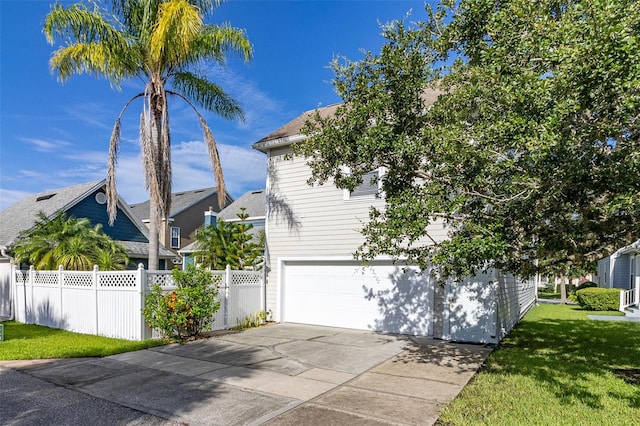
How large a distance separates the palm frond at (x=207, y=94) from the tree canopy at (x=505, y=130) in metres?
7.01

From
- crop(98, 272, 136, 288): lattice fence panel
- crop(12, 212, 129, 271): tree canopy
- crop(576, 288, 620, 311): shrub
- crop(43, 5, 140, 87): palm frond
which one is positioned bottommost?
crop(576, 288, 620, 311): shrub

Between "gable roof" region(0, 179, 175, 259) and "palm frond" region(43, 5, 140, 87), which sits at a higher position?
"palm frond" region(43, 5, 140, 87)

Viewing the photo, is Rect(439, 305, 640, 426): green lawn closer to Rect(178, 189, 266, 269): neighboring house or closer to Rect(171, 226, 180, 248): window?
Rect(178, 189, 266, 269): neighboring house

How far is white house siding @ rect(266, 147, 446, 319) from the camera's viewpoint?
10891mm

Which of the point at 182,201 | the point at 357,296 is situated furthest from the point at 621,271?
the point at 182,201

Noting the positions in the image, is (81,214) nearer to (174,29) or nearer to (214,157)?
(214,157)

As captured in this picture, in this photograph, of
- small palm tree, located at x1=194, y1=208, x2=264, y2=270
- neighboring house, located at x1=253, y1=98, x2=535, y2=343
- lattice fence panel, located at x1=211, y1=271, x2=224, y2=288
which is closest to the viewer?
neighboring house, located at x1=253, y1=98, x2=535, y2=343

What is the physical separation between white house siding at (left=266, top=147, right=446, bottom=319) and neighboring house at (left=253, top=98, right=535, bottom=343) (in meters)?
0.03

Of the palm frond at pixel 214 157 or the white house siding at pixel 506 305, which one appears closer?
the white house siding at pixel 506 305

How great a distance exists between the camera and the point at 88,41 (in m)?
10.9

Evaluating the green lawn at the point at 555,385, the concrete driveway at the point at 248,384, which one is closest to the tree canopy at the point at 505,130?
the green lawn at the point at 555,385

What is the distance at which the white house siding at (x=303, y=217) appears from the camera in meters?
10.9

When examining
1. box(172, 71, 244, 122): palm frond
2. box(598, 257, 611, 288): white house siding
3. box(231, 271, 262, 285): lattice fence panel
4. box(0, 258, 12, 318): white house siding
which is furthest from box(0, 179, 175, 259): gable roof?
box(598, 257, 611, 288): white house siding

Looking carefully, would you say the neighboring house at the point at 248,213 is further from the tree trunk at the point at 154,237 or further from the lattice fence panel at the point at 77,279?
the lattice fence panel at the point at 77,279
